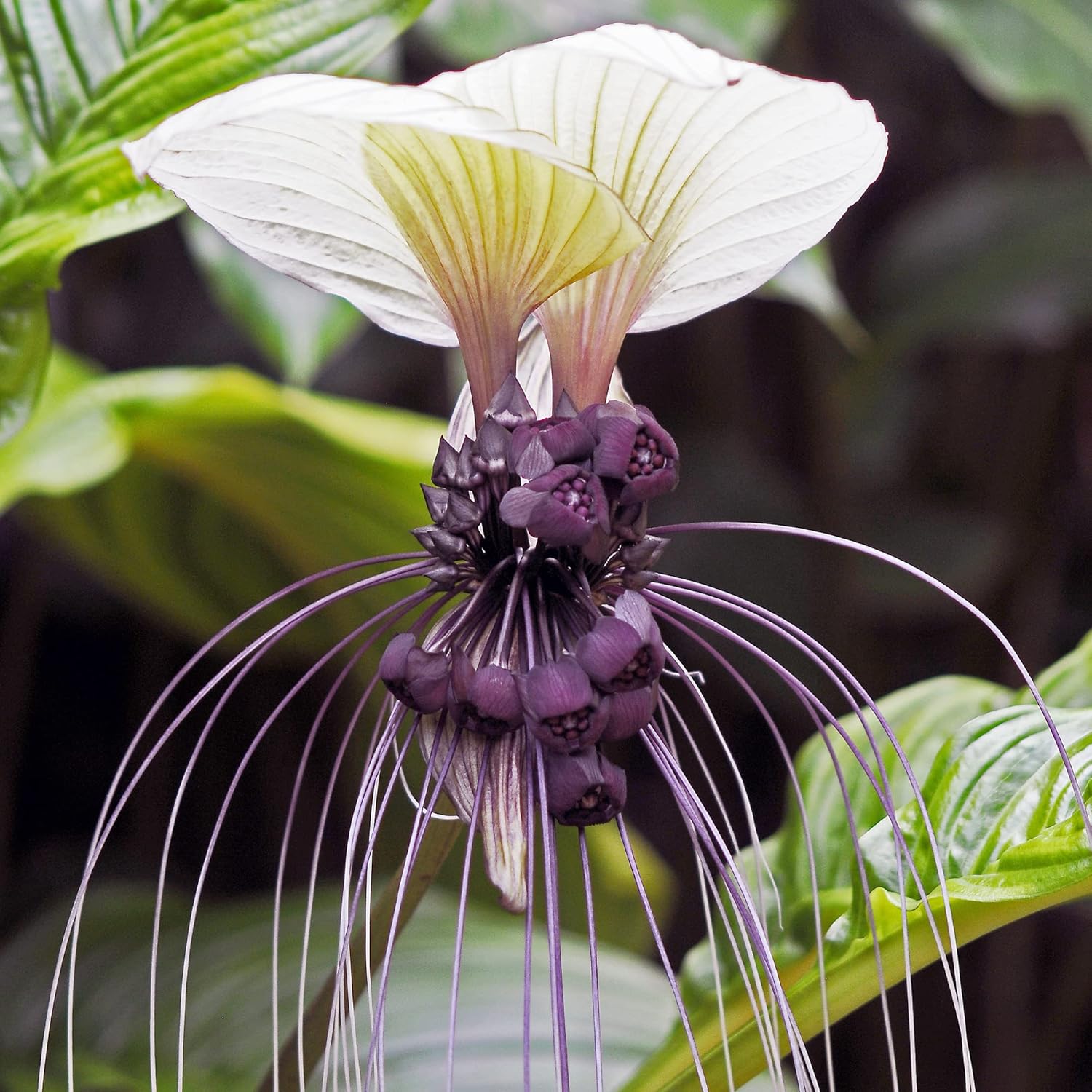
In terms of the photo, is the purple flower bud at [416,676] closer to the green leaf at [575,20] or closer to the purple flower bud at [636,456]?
the purple flower bud at [636,456]

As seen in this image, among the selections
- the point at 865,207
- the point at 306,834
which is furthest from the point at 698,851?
the point at 865,207

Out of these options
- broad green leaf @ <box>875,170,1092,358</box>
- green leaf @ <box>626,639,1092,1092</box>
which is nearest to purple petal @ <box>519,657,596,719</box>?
green leaf @ <box>626,639,1092,1092</box>

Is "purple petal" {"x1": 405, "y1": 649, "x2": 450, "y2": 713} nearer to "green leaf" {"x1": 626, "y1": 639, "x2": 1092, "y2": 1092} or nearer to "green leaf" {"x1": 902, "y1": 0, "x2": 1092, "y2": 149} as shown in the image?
"green leaf" {"x1": 626, "y1": 639, "x2": 1092, "y2": 1092}

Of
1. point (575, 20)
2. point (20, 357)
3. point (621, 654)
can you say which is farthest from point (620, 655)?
point (575, 20)

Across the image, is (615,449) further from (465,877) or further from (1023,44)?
(1023,44)

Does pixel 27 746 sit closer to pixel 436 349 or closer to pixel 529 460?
pixel 436 349

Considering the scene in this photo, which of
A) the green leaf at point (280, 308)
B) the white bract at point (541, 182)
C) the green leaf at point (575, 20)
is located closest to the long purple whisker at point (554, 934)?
the white bract at point (541, 182)
